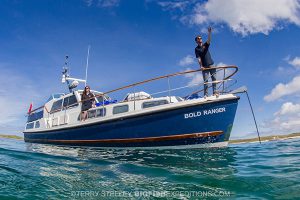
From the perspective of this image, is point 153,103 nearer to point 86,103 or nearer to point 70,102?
point 86,103

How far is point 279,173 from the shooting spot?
600 cm

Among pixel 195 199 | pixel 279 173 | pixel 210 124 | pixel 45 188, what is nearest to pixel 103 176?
pixel 45 188

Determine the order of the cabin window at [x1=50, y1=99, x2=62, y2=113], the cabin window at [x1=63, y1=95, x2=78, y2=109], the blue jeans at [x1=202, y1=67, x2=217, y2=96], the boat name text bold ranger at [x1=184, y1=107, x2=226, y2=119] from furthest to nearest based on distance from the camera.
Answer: the cabin window at [x1=50, y1=99, x2=62, y2=113]
the cabin window at [x1=63, y1=95, x2=78, y2=109]
the blue jeans at [x1=202, y1=67, x2=217, y2=96]
the boat name text bold ranger at [x1=184, y1=107, x2=226, y2=119]

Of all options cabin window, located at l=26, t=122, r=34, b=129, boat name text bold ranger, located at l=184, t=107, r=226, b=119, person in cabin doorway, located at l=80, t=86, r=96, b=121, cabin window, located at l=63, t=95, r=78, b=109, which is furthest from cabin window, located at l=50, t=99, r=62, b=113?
boat name text bold ranger, located at l=184, t=107, r=226, b=119

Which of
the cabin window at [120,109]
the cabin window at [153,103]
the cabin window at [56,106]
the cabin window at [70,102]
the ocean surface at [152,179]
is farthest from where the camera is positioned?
the cabin window at [56,106]

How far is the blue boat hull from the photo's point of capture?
9.52m

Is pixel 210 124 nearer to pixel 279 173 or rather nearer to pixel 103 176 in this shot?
pixel 279 173

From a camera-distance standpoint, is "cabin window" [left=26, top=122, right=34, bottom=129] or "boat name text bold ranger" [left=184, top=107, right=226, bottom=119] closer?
"boat name text bold ranger" [left=184, top=107, right=226, bottom=119]

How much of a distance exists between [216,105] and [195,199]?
5544 mm

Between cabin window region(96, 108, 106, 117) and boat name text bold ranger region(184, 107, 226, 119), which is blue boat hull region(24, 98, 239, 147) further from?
cabin window region(96, 108, 106, 117)

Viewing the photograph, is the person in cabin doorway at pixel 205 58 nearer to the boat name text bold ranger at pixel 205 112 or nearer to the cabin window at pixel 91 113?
the boat name text bold ranger at pixel 205 112

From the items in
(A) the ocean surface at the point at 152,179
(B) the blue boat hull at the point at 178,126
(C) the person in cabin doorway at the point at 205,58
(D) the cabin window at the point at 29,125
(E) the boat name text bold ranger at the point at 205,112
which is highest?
(C) the person in cabin doorway at the point at 205,58

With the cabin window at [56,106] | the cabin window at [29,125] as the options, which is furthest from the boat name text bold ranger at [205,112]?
the cabin window at [29,125]

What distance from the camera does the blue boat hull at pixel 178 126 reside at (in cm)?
952
